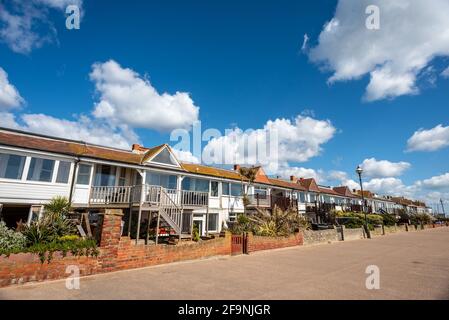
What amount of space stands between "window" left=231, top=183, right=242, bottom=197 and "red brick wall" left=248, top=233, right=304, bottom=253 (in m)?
7.49

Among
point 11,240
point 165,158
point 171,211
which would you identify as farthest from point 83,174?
point 11,240

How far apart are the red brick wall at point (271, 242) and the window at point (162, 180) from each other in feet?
25.8

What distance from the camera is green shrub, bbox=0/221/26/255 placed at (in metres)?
7.01

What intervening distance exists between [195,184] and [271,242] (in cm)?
829

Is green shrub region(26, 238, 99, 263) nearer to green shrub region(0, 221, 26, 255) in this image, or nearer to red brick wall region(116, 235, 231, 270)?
green shrub region(0, 221, 26, 255)

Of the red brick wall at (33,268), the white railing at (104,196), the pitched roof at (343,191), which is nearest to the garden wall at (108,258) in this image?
the red brick wall at (33,268)

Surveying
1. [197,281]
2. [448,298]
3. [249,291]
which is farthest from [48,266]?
[448,298]

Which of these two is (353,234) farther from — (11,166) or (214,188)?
(11,166)

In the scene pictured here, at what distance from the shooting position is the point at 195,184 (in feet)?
68.3

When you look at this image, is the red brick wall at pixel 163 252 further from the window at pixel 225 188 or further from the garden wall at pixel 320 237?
the window at pixel 225 188

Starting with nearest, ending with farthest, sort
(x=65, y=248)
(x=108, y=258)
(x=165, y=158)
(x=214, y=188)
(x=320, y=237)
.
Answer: (x=65, y=248), (x=108, y=258), (x=165, y=158), (x=320, y=237), (x=214, y=188)

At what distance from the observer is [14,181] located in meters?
12.7
